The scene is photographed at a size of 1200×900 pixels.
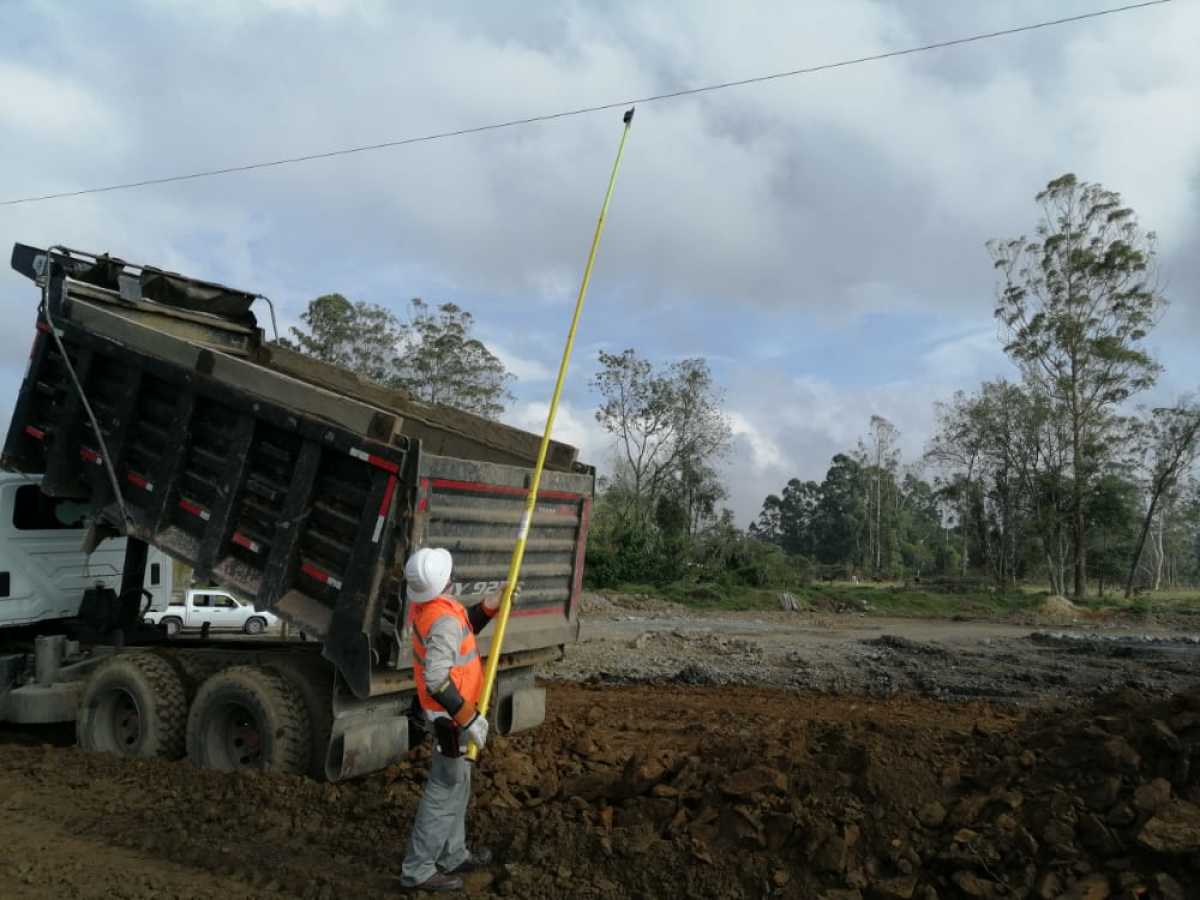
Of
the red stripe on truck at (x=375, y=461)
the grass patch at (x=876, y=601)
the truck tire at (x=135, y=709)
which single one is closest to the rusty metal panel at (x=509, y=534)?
the red stripe on truck at (x=375, y=461)

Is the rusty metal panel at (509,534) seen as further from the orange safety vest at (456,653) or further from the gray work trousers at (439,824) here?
the gray work trousers at (439,824)

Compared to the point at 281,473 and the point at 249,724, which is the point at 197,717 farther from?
the point at 281,473

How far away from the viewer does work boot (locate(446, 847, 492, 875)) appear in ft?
15.4

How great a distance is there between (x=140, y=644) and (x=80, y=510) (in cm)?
126

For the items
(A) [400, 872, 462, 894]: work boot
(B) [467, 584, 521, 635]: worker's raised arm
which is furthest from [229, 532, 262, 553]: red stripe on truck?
(A) [400, 872, 462, 894]: work boot

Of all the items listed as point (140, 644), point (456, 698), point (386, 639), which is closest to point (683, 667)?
point (140, 644)

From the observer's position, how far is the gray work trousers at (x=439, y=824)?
4484 millimetres

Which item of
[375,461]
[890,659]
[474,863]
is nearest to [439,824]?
[474,863]

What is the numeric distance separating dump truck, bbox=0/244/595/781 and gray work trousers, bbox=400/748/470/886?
3.36 feet

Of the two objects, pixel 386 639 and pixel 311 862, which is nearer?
pixel 311 862

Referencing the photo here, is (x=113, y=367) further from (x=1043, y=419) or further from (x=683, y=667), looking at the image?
(x=1043, y=419)

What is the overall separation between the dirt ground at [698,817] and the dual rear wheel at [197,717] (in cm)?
17

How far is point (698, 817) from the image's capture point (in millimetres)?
4895

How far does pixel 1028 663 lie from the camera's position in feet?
46.3
